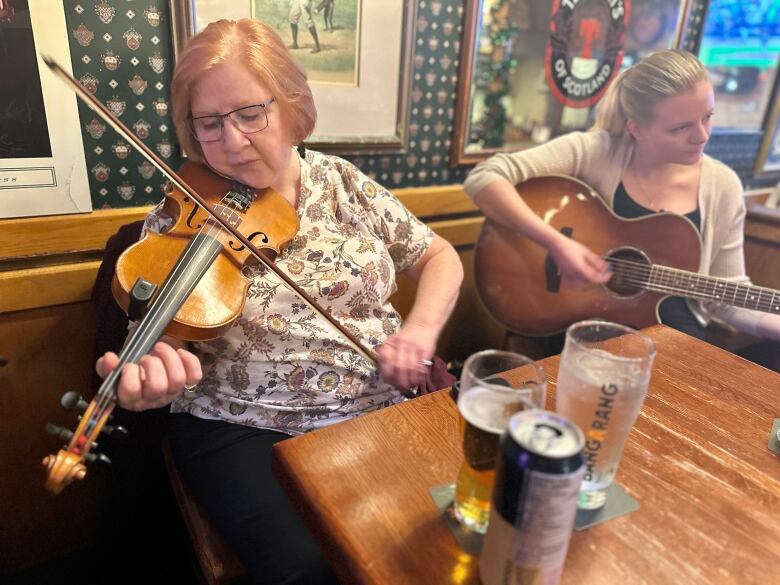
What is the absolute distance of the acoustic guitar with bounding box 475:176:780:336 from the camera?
1582mm

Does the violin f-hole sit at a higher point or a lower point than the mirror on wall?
lower

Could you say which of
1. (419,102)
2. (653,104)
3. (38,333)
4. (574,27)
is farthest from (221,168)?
(574,27)

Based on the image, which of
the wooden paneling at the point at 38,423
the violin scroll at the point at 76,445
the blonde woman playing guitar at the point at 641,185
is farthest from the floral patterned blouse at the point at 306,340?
the blonde woman playing guitar at the point at 641,185

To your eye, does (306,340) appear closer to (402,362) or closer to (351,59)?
(402,362)

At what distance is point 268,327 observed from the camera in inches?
43.7

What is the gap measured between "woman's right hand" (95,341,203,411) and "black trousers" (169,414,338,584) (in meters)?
0.24

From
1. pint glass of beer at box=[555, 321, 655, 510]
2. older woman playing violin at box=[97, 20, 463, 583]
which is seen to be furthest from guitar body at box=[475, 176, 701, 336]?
pint glass of beer at box=[555, 321, 655, 510]

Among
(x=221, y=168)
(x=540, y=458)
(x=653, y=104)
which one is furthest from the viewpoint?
(x=653, y=104)

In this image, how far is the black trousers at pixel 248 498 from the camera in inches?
36.6

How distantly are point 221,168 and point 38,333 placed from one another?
25.8 inches

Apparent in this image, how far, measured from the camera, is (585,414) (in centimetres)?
64

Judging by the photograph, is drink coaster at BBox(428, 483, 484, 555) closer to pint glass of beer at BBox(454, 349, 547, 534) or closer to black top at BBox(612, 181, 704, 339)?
pint glass of beer at BBox(454, 349, 547, 534)

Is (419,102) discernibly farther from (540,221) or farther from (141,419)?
(141,419)

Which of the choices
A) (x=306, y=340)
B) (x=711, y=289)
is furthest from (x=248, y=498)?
(x=711, y=289)
